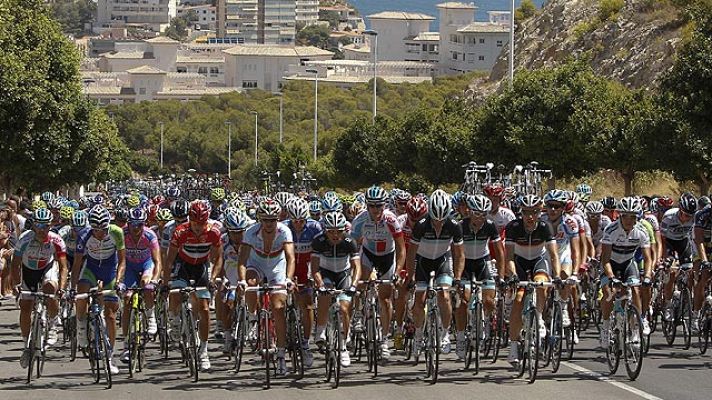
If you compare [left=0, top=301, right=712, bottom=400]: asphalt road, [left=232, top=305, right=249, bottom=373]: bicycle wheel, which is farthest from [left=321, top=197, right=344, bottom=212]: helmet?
[left=0, top=301, right=712, bottom=400]: asphalt road

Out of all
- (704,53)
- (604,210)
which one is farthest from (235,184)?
(604,210)

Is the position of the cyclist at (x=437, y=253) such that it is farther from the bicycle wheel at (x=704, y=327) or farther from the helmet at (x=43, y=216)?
the helmet at (x=43, y=216)

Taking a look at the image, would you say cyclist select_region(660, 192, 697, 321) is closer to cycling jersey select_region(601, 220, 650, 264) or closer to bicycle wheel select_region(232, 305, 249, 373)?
cycling jersey select_region(601, 220, 650, 264)

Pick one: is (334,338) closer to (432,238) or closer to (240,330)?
(240,330)

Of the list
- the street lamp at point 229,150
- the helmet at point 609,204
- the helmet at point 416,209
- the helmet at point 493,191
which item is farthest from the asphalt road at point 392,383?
the street lamp at point 229,150

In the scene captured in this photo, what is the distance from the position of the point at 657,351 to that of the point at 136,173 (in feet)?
547

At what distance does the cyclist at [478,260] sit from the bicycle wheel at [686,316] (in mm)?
2966

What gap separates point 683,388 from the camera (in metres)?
15.3

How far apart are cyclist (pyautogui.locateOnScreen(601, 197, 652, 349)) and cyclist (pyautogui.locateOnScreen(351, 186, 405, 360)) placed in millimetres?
2411

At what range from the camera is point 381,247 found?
698 inches

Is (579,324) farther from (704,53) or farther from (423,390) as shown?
(704,53)

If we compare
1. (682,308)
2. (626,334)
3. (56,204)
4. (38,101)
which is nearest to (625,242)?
(626,334)

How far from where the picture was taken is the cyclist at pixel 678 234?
19594 mm

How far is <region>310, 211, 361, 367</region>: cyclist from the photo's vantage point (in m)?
16.0
